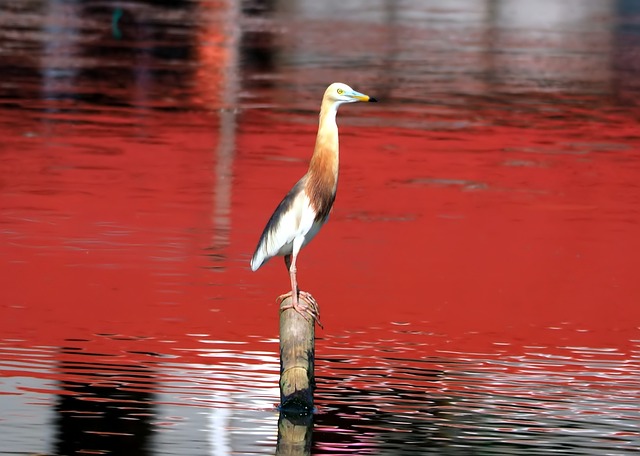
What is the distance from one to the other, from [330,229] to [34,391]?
6.48 m

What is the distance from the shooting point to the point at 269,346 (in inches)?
488

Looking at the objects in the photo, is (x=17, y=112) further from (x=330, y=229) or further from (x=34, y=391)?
(x=34, y=391)

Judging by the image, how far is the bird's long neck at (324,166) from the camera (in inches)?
428

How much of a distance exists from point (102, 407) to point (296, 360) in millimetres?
1347

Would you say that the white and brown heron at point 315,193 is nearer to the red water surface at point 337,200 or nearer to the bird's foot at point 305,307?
the bird's foot at point 305,307

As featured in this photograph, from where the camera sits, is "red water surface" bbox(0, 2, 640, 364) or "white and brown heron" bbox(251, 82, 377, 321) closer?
"white and brown heron" bbox(251, 82, 377, 321)

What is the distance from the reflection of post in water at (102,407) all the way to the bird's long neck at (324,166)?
5.44 feet

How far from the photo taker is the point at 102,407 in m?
10.6

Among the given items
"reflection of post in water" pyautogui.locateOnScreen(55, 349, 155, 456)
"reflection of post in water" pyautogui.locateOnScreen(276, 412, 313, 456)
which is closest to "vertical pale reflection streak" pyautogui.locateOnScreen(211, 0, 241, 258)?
"reflection of post in water" pyautogui.locateOnScreen(55, 349, 155, 456)

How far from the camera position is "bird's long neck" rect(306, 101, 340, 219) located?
35.7 feet

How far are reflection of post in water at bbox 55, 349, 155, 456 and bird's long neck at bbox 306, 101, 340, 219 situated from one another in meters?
1.66

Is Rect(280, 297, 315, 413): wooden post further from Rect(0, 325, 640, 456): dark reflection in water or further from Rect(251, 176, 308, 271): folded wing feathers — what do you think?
Rect(251, 176, 308, 271): folded wing feathers

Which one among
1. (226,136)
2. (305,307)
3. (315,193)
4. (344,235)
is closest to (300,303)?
(305,307)

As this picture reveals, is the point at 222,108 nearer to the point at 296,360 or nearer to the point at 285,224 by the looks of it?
the point at 285,224
